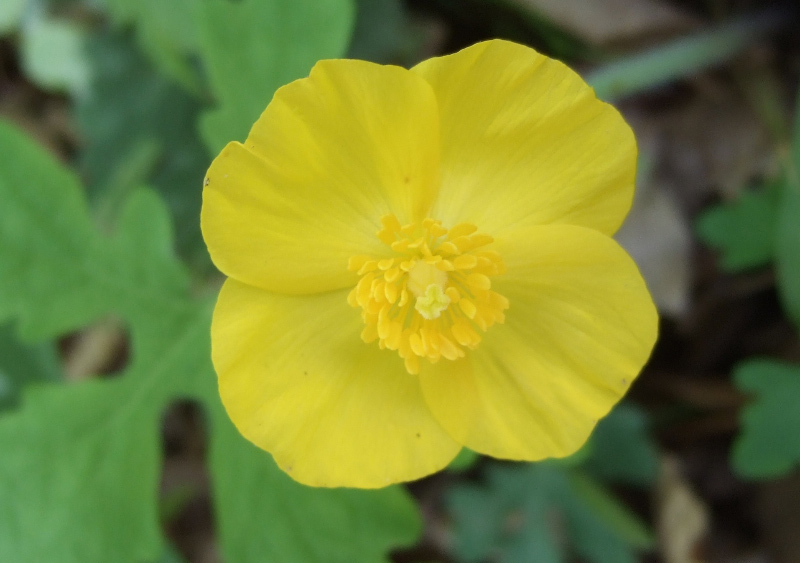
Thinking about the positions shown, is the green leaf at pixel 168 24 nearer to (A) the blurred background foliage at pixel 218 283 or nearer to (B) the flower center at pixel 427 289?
(A) the blurred background foliage at pixel 218 283

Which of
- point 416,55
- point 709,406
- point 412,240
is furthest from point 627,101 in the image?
point 412,240

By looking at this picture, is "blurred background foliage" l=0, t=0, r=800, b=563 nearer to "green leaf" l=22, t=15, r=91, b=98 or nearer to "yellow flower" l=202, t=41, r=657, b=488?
"green leaf" l=22, t=15, r=91, b=98

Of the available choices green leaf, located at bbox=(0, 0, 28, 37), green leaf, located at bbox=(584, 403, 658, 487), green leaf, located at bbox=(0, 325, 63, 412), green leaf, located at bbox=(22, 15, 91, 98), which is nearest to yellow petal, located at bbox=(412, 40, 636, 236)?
green leaf, located at bbox=(584, 403, 658, 487)

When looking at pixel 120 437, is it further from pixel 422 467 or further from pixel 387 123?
pixel 387 123

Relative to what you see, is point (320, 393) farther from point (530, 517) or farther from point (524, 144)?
point (530, 517)

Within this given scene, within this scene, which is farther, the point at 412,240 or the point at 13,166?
the point at 13,166

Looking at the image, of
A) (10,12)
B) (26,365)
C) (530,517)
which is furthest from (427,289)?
(10,12)
